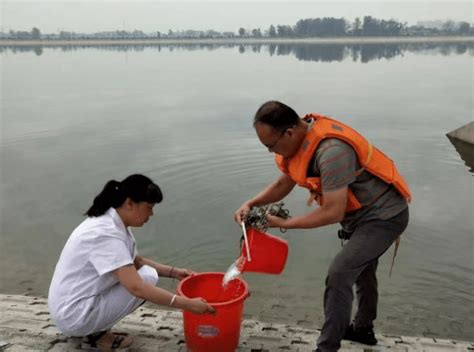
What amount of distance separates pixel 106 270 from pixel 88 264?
0.64 feet

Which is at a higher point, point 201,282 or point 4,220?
point 201,282

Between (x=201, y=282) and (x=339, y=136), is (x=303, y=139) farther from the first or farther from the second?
(x=201, y=282)

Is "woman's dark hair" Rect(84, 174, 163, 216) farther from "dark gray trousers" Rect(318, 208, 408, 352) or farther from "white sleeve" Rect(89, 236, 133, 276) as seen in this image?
"dark gray trousers" Rect(318, 208, 408, 352)

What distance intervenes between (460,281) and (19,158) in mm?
8917

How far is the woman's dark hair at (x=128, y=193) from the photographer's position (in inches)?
111

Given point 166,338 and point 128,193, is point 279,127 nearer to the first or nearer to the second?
point 128,193

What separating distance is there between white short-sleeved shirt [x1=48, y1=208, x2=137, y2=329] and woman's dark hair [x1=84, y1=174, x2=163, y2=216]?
5 centimetres

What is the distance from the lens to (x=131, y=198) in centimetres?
285

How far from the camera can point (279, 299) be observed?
4867 mm

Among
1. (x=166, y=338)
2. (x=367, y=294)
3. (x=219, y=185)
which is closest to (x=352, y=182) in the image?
(x=367, y=294)

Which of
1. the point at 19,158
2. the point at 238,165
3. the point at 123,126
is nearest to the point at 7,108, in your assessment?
the point at 123,126

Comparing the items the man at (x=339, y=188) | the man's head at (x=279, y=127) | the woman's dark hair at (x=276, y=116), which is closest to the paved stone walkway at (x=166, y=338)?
the man at (x=339, y=188)

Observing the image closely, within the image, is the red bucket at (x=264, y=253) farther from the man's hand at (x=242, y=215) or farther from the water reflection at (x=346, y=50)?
the water reflection at (x=346, y=50)

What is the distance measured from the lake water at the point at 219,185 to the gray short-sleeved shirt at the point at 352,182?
1899 mm
